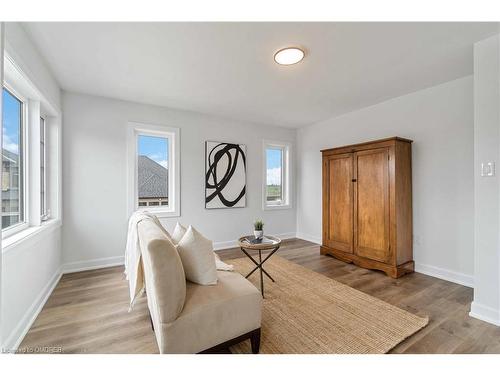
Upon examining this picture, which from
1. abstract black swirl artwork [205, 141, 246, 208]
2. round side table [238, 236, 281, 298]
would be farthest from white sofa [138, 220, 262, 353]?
abstract black swirl artwork [205, 141, 246, 208]

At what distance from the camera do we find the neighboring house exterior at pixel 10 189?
1.93 meters

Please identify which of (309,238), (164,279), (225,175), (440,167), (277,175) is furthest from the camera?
(277,175)

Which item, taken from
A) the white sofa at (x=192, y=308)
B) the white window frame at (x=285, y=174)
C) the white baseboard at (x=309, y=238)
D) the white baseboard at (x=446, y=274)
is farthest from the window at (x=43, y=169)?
the white baseboard at (x=446, y=274)

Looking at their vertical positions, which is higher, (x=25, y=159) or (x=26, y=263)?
(x=25, y=159)

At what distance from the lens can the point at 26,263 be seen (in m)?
1.95

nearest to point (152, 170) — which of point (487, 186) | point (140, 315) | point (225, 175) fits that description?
point (225, 175)

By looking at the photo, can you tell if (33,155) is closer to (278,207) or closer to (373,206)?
(278,207)

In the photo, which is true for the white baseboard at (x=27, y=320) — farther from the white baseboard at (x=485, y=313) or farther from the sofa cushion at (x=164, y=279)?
the white baseboard at (x=485, y=313)

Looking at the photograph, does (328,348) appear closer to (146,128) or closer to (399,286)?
(399,286)

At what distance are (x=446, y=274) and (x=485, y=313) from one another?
986 mm

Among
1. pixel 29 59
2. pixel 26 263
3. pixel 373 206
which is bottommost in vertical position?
pixel 26 263

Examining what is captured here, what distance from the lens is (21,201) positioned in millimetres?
2297

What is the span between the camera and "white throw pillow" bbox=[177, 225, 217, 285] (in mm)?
1646
